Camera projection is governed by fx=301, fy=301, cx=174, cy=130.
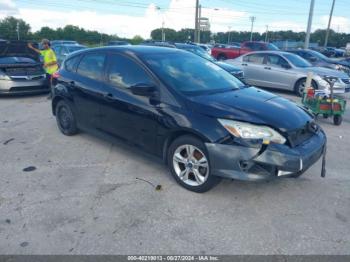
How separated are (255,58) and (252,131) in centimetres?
888

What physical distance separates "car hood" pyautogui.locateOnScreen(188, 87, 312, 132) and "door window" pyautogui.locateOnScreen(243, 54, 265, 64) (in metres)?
7.68

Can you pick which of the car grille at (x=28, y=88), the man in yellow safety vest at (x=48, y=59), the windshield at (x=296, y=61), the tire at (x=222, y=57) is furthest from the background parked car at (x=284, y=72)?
the tire at (x=222, y=57)

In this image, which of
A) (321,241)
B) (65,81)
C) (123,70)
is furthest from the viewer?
(65,81)

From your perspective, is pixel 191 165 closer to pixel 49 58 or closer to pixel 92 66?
pixel 92 66

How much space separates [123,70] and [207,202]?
6.97 ft

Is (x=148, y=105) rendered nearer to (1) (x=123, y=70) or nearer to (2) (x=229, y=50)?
(1) (x=123, y=70)

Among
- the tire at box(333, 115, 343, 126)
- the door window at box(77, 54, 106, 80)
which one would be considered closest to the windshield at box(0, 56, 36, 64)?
the door window at box(77, 54, 106, 80)

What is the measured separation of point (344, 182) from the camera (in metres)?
3.96

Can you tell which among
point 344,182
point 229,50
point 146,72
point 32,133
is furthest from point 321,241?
point 229,50

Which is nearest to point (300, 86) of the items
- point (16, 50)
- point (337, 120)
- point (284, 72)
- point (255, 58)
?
point (284, 72)

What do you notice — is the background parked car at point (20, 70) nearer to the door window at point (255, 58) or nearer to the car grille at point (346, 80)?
the door window at point (255, 58)

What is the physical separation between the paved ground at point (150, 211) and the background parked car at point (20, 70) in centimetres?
450

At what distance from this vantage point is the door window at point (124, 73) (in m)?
3.93

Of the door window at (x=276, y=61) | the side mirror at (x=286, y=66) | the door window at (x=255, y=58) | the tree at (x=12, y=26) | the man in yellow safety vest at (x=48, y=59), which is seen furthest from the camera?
the tree at (x=12, y=26)
